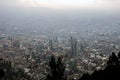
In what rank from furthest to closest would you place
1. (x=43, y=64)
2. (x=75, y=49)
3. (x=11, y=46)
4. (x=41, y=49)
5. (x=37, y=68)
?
(x=11, y=46)
(x=41, y=49)
(x=75, y=49)
(x=43, y=64)
(x=37, y=68)

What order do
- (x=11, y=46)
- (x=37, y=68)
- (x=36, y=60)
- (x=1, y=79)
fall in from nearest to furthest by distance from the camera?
(x=1, y=79), (x=37, y=68), (x=36, y=60), (x=11, y=46)

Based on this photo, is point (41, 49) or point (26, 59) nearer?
point (26, 59)

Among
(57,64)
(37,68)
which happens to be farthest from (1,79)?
(37,68)

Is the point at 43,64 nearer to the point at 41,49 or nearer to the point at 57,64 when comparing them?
the point at 41,49

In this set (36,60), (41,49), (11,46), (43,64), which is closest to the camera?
(43,64)

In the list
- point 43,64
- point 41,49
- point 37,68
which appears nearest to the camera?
point 37,68

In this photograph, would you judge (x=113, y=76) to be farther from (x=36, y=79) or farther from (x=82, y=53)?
(x=82, y=53)

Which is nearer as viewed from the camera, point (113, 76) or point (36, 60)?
point (113, 76)

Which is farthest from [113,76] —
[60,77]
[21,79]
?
[21,79]

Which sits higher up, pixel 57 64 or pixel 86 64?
pixel 57 64
